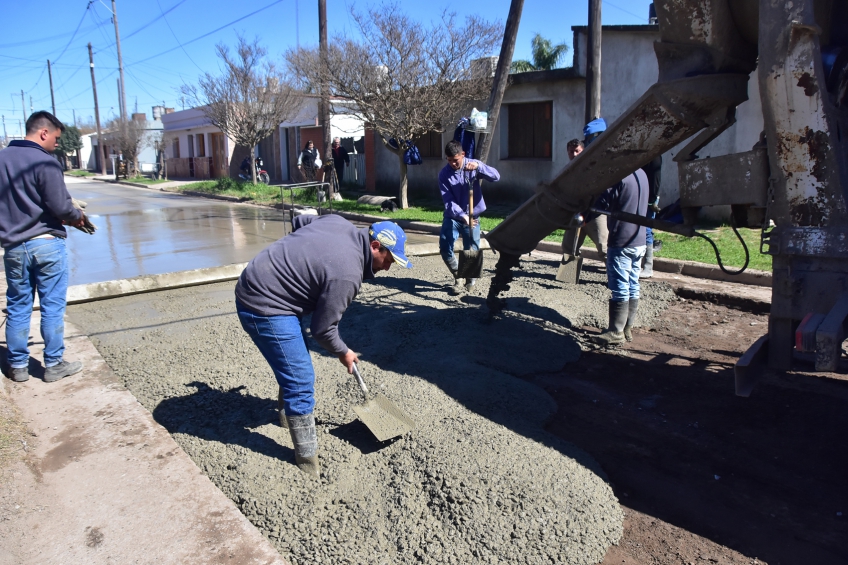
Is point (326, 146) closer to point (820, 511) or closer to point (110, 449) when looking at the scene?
point (110, 449)

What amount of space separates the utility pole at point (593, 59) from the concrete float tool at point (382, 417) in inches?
324

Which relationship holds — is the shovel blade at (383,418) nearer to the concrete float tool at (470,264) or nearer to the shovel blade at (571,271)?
the concrete float tool at (470,264)

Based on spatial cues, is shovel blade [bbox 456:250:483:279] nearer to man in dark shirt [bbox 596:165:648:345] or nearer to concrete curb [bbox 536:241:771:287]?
man in dark shirt [bbox 596:165:648:345]

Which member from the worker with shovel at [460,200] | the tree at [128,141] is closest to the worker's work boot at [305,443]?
the worker with shovel at [460,200]

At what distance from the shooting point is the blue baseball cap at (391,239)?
10.6 feet

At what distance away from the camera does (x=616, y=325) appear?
5.51m

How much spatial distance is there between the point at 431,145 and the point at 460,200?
12297mm

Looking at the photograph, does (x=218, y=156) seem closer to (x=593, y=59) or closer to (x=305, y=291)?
(x=593, y=59)

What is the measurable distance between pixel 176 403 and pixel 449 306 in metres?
3.05

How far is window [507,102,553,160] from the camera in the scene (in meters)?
15.6

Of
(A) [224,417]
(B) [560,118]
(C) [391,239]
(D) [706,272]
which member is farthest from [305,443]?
(B) [560,118]

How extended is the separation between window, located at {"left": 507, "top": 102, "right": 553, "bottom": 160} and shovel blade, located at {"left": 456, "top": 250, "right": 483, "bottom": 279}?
9624 millimetres

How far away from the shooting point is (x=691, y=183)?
399cm

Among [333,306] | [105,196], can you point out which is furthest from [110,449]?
[105,196]
